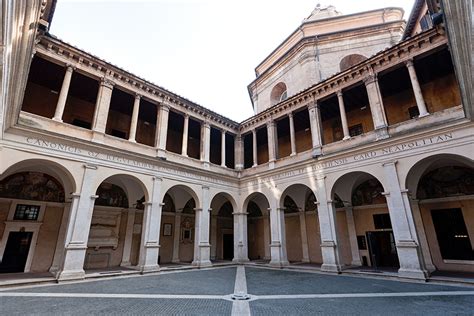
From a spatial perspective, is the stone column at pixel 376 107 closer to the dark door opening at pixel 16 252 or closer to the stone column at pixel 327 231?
the stone column at pixel 327 231

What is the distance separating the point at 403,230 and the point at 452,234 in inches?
128

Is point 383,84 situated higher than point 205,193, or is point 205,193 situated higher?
point 383,84

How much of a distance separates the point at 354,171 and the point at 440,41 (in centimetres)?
604

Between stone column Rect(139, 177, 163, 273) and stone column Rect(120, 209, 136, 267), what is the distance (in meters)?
2.64

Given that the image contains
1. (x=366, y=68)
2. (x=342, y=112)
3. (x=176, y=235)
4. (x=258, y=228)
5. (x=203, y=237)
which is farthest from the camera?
(x=258, y=228)

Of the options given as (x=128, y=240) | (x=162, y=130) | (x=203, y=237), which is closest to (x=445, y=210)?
(x=203, y=237)

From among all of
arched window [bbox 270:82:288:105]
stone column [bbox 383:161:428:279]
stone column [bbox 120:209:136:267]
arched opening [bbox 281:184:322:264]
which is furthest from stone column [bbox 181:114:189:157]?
stone column [bbox 383:161:428:279]

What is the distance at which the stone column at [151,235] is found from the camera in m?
11.0

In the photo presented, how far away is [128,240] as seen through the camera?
44.3 feet

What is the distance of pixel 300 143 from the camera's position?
54.6 feet

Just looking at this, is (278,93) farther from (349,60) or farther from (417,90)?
(417,90)

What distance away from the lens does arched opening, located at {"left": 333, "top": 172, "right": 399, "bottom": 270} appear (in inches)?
492

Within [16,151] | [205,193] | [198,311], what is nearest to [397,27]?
[205,193]

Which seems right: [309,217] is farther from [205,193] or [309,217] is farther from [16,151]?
[16,151]
